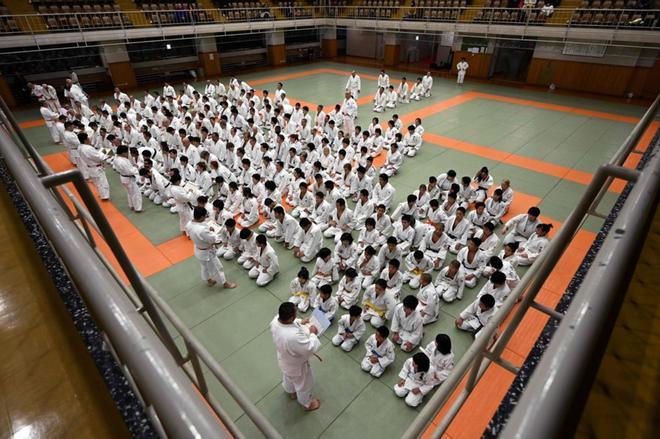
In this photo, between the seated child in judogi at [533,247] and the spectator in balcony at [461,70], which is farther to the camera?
the spectator in balcony at [461,70]

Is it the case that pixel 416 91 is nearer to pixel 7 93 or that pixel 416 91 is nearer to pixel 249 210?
pixel 249 210

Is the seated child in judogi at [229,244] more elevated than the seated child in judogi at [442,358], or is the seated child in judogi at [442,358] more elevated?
the seated child in judogi at [442,358]

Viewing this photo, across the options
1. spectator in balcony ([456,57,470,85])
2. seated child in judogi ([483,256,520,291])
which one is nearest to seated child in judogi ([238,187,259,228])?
seated child in judogi ([483,256,520,291])

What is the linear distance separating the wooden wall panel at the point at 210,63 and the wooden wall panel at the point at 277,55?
4.17 m

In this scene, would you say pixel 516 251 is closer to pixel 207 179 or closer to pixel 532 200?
pixel 532 200

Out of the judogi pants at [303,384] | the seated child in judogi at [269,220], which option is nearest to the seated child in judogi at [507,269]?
the judogi pants at [303,384]

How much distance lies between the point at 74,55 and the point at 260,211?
17.3 metres

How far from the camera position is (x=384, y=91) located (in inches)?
639

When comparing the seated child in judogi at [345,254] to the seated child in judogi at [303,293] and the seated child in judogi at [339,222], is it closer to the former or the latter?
the seated child in judogi at [303,293]

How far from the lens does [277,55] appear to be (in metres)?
25.6

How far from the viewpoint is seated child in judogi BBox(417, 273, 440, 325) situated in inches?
218

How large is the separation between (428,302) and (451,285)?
802 mm

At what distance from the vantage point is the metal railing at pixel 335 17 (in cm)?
1530

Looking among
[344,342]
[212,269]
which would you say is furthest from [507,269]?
[212,269]
